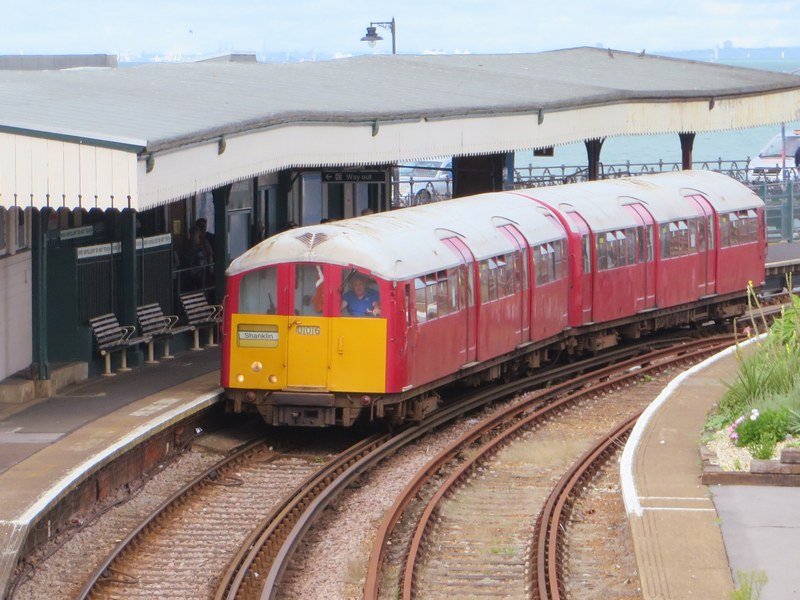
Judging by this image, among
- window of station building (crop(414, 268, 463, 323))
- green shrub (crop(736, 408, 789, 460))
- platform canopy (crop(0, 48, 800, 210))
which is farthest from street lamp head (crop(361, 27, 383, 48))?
green shrub (crop(736, 408, 789, 460))

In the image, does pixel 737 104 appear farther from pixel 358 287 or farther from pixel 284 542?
pixel 284 542

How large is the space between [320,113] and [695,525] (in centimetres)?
1079

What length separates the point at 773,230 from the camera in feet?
136

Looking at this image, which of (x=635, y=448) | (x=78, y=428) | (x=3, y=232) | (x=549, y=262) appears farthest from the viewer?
(x=549, y=262)

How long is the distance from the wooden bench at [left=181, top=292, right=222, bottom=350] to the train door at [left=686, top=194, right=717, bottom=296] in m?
8.82

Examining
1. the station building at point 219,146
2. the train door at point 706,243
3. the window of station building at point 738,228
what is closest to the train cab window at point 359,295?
the station building at point 219,146

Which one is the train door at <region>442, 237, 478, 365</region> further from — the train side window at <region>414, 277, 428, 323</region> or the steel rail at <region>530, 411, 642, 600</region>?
the steel rail at <region>530, 411, 642, 600</region>

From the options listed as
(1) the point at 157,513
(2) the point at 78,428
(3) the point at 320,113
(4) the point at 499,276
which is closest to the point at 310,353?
(2) the point at 78,428

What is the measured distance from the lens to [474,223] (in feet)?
63.9

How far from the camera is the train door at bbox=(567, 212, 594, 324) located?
2219 cm

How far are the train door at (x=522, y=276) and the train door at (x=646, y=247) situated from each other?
13.1ft

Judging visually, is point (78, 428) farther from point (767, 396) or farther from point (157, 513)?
point (767, 396)

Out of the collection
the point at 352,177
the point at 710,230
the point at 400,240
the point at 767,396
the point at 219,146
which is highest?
the point at 219,146

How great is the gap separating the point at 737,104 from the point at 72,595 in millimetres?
25614
